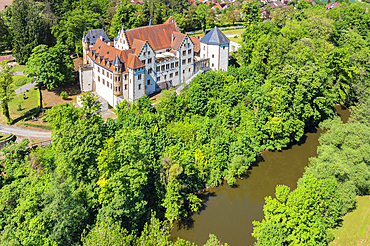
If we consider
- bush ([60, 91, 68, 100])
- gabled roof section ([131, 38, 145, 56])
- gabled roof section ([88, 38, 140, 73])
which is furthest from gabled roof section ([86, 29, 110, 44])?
bush ([60, 91, 68, 100])

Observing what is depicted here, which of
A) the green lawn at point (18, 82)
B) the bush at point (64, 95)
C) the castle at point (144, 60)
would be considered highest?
the castle at point (144, 60)

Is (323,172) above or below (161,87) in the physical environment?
below

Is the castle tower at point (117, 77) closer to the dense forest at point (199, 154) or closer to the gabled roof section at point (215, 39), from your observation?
the dense forest at point (199, 154)

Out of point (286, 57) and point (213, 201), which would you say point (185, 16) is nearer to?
point (286, 57)

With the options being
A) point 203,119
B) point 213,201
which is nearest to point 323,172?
point 213,201

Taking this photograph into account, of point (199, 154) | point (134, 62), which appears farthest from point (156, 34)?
point (199, 154)

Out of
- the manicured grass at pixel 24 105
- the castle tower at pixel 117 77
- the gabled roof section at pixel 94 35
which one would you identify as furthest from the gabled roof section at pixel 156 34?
the manicured grass at pixel 24 105

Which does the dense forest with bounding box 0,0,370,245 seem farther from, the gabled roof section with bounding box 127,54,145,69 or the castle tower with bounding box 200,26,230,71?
the gabled roof section with bounding box 127,54,145,69

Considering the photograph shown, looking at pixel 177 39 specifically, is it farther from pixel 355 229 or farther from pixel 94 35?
pixel 355 229
